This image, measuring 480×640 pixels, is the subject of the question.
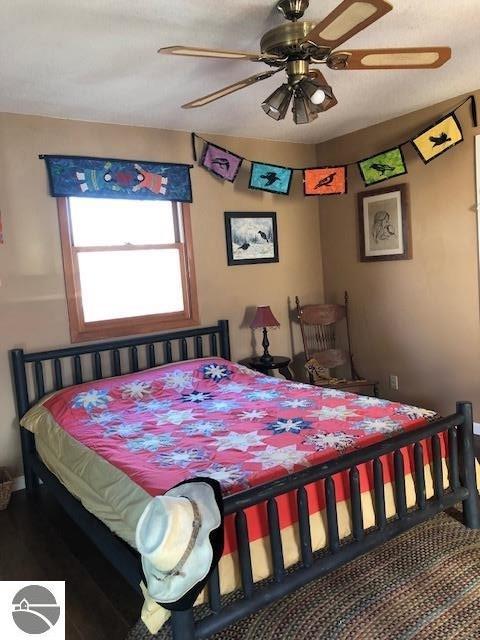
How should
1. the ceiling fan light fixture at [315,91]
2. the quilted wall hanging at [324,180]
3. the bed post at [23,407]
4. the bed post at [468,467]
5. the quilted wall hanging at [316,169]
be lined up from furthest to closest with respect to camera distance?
the quilted wall hanging at [324,180], the quilted wall hanging at [316,169], the bed post at [23,407], the bed post at [468,467], the ceiling fan light fixture at [315,91]

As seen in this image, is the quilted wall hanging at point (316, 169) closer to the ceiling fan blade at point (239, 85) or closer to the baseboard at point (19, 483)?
the ceiling fan blade at point (239, 85)

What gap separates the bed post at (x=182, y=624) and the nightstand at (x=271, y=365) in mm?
2604

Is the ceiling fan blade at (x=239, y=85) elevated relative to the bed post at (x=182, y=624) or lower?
elevated

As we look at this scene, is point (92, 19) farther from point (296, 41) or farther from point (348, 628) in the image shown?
point (348, 628)

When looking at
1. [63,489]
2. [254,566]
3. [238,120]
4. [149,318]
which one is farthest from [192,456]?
[238,120]

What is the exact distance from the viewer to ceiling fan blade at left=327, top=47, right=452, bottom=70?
1987mm

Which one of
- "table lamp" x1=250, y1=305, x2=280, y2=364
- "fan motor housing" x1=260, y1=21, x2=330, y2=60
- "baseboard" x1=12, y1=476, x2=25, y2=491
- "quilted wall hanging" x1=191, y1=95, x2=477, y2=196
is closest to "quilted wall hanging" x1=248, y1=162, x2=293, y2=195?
"quilted wall hanging" x1=191, y1=95, x2=477, y2=196

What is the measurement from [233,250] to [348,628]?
299cm

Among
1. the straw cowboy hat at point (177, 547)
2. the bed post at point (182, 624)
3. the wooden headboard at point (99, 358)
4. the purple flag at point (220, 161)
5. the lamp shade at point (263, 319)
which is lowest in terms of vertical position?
the bed post at point (182, 624)

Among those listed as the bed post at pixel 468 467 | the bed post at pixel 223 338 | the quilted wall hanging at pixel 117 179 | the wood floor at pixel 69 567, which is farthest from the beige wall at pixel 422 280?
the wood floor at pixel 69 567

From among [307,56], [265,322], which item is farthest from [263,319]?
[307,56]

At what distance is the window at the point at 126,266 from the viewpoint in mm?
3561

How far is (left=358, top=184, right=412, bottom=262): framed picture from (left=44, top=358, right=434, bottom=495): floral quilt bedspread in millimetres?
1546

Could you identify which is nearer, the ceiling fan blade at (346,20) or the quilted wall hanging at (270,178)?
the ceiling fan blade at (346,20)
